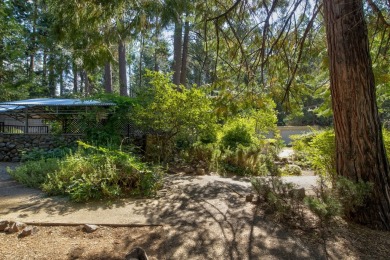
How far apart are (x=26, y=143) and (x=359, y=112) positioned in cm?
984

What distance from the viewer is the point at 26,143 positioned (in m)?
9.37

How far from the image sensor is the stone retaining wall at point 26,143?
30.4 feet

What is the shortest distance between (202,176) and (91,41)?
12.7 feet

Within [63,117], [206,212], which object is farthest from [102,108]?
[206,212]

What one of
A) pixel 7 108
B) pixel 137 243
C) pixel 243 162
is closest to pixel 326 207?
pixel 137 243

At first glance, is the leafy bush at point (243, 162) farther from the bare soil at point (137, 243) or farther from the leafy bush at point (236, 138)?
the bare soil at point (137, 243)

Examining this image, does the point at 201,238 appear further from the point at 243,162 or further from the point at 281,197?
the point at 243,162

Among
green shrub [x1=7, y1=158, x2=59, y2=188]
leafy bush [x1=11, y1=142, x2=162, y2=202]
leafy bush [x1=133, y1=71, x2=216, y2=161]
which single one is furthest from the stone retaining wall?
leafy bush [x1=11, y1=142, x2=162, y2=202]

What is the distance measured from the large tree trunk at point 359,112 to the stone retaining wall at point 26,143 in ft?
26.9

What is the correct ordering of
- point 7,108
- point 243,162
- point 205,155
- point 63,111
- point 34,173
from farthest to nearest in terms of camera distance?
point 7,108 < point 63,111 < point 205,155 < point 243,162 < point 34,173

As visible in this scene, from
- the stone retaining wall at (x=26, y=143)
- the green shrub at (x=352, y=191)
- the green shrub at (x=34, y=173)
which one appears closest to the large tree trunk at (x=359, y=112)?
the green shrub at (x=352, y=191)

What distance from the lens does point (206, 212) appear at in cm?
387

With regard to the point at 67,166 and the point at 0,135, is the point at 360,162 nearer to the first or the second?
the point at 67,166

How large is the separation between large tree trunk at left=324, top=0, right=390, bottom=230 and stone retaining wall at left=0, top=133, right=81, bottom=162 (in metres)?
8.20
